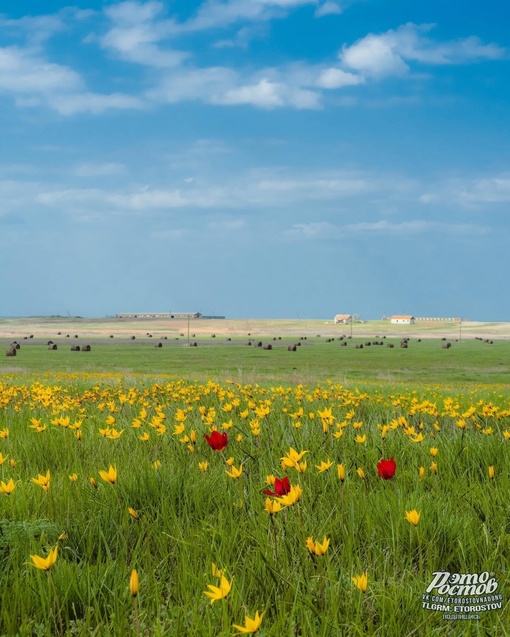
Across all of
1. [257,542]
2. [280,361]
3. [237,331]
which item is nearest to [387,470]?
[257,542]

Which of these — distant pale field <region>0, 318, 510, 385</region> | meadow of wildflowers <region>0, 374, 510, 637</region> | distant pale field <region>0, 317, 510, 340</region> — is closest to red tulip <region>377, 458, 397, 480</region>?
meadow of wildflowers <region>0, 374, 510, 637</region>

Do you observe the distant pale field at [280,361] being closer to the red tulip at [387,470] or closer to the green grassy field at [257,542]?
the green grassy field at [257,542]

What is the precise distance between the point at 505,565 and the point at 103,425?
19.1ft

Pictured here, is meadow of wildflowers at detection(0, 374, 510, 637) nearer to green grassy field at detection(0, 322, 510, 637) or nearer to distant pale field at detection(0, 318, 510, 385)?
green grassy field at detection(0, 322, 510, 637)

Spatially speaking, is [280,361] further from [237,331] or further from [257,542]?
[237,331]

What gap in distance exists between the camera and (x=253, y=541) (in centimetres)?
398

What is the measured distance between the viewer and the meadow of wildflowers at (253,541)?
3.04 meters

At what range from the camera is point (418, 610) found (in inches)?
123

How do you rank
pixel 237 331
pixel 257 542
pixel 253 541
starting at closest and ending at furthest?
pixel 257 542, pixel 253 541, pixel 237 331

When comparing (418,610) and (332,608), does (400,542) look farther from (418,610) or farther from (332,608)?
(332,608)

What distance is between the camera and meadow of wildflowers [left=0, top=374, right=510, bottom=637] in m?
3.04

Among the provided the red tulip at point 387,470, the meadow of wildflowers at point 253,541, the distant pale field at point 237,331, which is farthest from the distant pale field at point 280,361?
the red tulip at point 387,470

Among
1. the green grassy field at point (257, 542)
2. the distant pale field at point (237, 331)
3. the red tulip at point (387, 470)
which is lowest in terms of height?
the distant pale field at point (237, 331)

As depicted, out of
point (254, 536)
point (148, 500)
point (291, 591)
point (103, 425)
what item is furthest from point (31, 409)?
point (291, 591)
